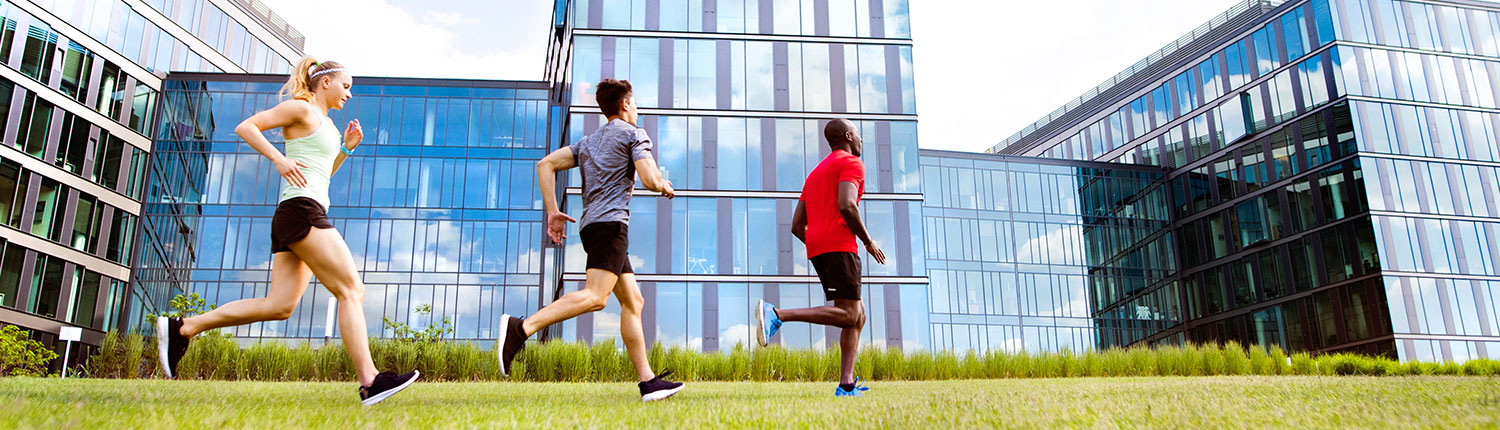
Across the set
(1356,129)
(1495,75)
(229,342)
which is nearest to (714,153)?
(229,342)

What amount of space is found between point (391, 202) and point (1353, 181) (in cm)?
3810

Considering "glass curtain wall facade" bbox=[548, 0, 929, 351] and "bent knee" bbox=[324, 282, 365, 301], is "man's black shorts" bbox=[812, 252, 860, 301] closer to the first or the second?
"bent knee" bbox=[324, 282, 365, 301]

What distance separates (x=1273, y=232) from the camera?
43688 millimetres

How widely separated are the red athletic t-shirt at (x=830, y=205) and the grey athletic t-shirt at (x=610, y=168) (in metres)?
1.16

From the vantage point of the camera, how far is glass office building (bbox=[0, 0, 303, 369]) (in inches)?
1463

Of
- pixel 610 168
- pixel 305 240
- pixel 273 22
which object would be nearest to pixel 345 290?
pixel 305 240

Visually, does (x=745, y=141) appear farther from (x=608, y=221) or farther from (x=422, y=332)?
(x=608, y=221)

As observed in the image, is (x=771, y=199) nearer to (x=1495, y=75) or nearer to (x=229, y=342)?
(x=229, y=342)

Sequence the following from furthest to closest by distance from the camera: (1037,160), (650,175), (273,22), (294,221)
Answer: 1. (273,22)
2. (1037,160)
3. (650,175)
4. (294,221)

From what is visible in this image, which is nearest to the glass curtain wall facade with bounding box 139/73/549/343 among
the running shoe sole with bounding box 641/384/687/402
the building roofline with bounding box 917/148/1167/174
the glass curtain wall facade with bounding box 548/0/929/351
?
the glass curtain wall facade with bounding box 548/0/929/351

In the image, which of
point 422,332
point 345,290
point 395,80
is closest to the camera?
point 345,290

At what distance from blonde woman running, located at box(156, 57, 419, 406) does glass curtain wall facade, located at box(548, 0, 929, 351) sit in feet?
79.8

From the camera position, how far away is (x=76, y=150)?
133 ft

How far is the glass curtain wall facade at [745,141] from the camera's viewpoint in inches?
1201
